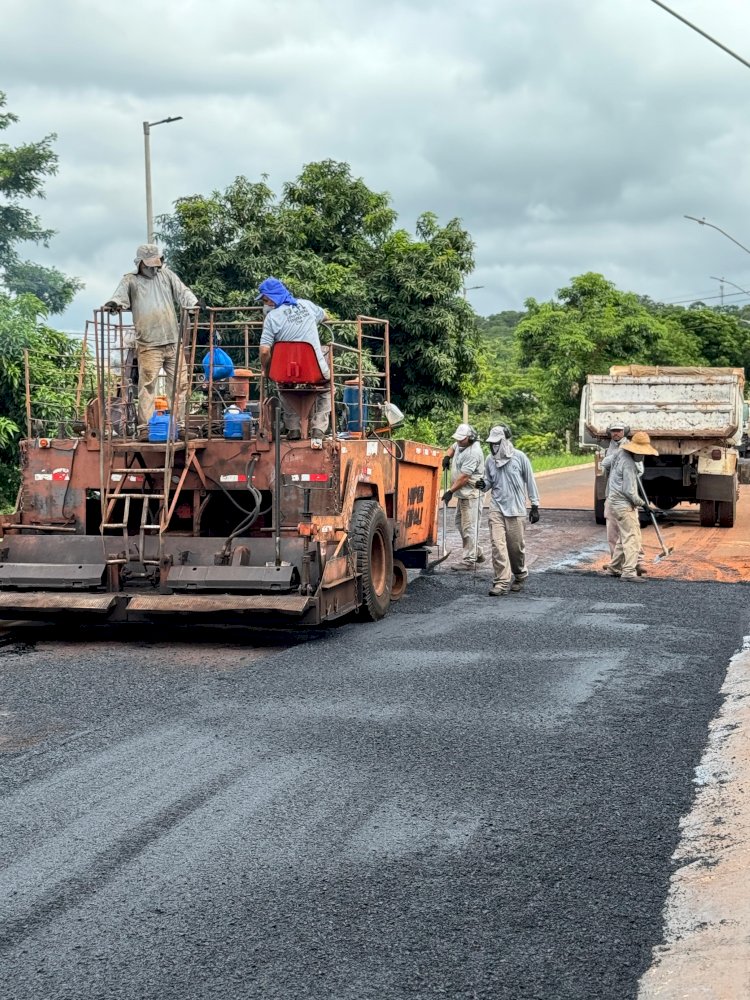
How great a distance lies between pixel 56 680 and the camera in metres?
8.02

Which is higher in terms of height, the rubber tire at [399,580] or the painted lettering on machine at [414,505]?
the painted lettering on machine at [414,505]

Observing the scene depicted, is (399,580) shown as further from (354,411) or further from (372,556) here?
(354,411)

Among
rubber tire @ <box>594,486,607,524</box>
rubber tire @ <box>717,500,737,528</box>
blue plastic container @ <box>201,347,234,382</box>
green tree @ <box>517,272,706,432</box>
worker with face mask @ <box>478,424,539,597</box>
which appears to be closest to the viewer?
blue plastic container @ <box>201,347,234,382</box>

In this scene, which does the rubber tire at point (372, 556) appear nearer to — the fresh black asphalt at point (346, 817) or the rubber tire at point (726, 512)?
the fresh black asphalt at point (346, 817)

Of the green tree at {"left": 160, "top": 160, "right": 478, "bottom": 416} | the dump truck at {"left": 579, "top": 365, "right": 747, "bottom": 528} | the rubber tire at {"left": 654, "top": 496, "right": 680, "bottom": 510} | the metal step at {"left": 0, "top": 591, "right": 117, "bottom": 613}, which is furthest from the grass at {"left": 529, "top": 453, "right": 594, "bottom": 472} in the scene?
the metal step at {"left": 0, "top": 591, "right": 117, "bottom": 613}

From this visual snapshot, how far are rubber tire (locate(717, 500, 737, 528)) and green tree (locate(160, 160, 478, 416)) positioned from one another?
7562mm

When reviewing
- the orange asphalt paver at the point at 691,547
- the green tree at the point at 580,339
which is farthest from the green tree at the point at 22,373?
the green tree at the point at 580,339

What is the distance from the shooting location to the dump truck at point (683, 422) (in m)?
18.7

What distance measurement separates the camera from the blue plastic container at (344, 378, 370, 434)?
35.5 feet

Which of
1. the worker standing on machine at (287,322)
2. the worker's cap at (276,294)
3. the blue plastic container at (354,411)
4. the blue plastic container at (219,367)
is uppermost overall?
the worker's cap at (276,294)

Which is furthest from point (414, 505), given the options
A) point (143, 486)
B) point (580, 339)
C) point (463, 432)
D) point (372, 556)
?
point (580, 339)

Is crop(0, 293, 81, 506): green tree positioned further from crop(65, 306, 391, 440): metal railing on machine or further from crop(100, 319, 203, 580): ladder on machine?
crop(100, 319, 203, 580): ladder on machine

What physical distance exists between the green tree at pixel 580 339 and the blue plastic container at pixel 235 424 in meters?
36.8

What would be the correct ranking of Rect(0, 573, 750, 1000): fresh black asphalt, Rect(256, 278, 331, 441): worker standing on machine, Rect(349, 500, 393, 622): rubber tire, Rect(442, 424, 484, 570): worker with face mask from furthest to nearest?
Rect(442, 424, 484, 570): worker with face mask < Rect(349, 500, 393, 622): rubber tire < Rect(256, 278, 331, 441): worker standing on machine < Rect(0, 573, 750, 1000): fresh black asphalt
